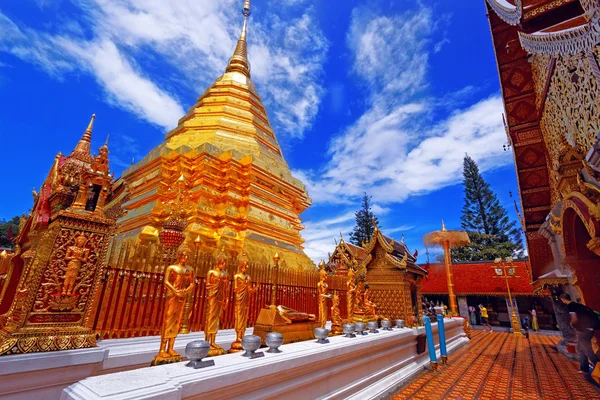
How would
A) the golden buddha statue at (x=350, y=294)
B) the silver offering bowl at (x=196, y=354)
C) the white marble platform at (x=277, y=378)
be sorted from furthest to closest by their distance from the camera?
the golden buddha statue at (x=350, y=294) < the silver offering bowl at (x=196, y=354) < the white marble platform at (x=277, y=378)

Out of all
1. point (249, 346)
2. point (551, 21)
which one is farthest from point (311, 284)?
point (551, 21)

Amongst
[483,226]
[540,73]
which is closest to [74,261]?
[540,73]

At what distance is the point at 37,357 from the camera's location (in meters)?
2.30

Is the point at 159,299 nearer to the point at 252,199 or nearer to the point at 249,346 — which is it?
the point at 249,346

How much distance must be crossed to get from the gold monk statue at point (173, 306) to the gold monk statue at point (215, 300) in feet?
1.06

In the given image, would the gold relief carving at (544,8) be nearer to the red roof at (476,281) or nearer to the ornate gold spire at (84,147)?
the ornate gold spire at (84,147)

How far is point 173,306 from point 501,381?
18.3 ft

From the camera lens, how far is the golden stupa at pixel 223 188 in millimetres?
7855

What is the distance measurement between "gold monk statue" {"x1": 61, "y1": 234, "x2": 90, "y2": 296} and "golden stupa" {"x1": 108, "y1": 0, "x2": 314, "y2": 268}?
4.16 metres

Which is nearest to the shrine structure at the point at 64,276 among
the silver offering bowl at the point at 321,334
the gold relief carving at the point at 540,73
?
the silver offering bowl at the point at 321,334

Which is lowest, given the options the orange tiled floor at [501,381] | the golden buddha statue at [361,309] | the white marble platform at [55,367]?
the orange tiled floor at [501,381]

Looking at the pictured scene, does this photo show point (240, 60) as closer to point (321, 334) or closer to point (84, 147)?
point (84, 147)

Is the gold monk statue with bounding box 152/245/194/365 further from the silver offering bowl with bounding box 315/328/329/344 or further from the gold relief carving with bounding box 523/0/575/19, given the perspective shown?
the gold relief carving with bounding box 523/0/575/19

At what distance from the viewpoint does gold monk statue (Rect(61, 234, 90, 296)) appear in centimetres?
278
